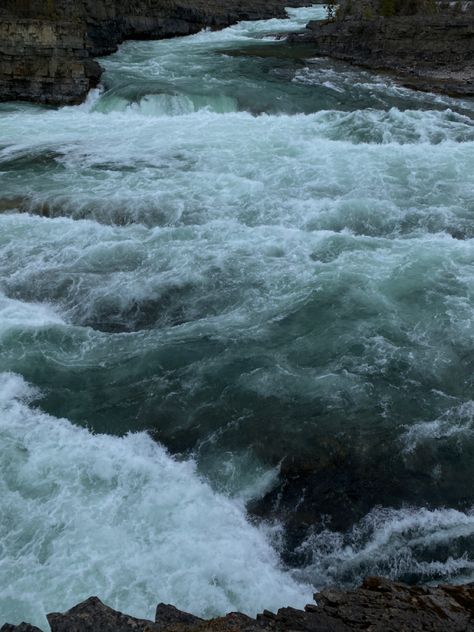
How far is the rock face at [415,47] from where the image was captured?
22.2 meters

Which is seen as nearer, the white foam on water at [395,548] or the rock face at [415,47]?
the white foam on water at [395,548]

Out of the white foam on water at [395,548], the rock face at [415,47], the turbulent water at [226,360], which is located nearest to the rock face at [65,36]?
the turbulent water at [226,360]

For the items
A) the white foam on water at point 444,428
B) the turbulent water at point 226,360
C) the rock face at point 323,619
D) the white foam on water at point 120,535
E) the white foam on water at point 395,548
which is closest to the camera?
the rock face at point 323,619

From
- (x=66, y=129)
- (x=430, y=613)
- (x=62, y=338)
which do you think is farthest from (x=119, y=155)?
(x=430, y=613)

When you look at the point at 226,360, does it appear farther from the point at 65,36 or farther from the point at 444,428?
the point at 65,36

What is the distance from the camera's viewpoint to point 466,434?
6.66 meters

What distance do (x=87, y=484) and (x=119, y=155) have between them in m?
10.5

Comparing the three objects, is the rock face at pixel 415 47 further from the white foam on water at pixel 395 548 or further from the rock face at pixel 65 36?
the white foam on water at pixel 395 548

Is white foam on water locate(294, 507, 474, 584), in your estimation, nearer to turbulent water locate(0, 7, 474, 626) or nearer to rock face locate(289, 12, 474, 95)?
turbulent water locate(0, 7, 474, 626)

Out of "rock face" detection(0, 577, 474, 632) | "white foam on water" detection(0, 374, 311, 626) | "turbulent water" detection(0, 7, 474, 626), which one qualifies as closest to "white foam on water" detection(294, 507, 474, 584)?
"turbulent water" detection(0, 7, 474, 626)

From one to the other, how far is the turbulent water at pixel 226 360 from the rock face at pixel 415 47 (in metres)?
7.22

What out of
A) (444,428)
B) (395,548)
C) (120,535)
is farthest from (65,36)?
(395,548)

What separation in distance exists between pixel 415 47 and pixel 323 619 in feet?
84.1

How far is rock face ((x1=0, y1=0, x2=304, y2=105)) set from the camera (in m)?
19.3
